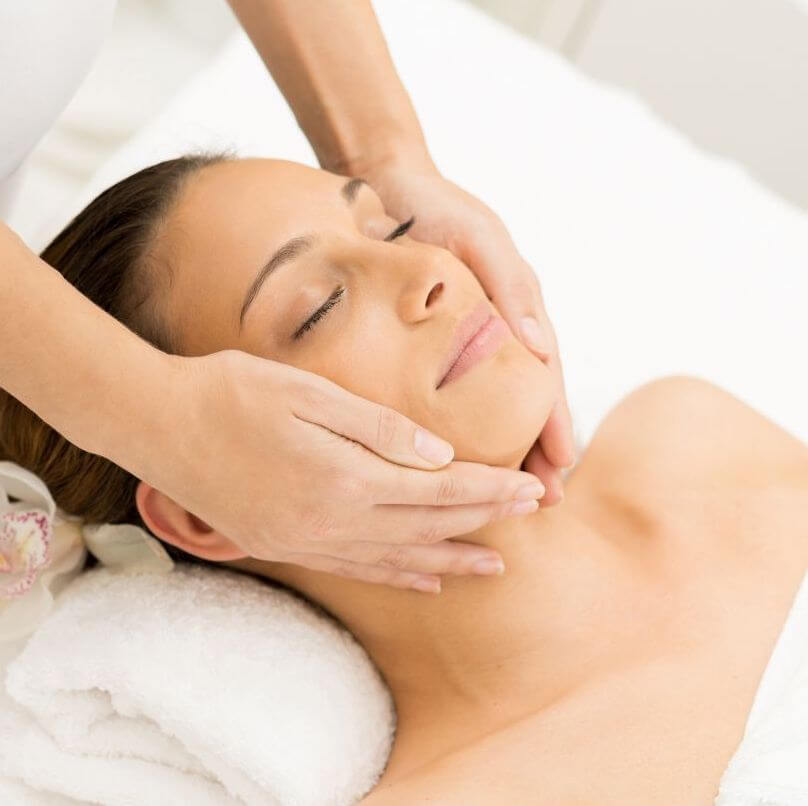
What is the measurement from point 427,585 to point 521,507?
153mm

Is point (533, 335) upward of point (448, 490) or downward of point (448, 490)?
upward

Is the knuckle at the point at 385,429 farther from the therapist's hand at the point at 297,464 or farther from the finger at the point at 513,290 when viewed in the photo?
the finger at the point at 513,290

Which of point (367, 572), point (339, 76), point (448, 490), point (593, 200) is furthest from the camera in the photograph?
point (593, 200)

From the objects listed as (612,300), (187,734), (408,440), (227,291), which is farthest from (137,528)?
(612,300)

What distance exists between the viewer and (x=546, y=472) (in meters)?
1.33

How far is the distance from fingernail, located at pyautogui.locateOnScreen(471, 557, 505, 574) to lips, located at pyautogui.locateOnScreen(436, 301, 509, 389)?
23cm

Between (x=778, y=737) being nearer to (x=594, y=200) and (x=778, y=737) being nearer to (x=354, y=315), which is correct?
(x=354, y=315)

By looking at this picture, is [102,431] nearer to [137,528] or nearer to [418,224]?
[137,528]

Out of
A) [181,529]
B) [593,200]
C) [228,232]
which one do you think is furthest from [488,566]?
[593,200]

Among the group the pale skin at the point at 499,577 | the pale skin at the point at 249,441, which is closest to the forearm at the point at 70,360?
the pale skin at the point at 249,441

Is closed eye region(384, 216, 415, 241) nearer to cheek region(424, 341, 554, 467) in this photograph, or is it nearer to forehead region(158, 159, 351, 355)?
forehead region(158, 159, 351, 355)

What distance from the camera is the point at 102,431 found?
3.29ft

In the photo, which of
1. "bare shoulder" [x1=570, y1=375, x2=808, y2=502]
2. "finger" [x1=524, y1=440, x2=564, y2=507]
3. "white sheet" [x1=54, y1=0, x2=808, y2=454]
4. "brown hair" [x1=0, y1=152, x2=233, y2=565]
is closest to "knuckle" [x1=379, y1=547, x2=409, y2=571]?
"finger" [x1=524, y1=440, x2=564, y2=507]

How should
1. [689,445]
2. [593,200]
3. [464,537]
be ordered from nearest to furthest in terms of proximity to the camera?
[464,537] → [689,445] → [593,200]
